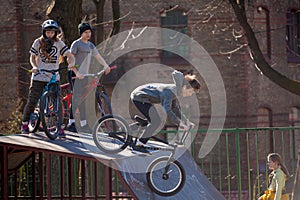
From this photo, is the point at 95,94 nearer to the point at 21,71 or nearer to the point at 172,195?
the point at 172,195

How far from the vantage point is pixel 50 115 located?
30.5 ft

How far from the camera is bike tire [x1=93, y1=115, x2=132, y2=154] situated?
8.62m

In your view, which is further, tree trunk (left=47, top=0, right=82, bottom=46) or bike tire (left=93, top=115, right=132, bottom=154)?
tree trunk (left=47, top=0, right=82, bottom=46)

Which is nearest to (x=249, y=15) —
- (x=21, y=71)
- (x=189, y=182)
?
(x=21, y=71)

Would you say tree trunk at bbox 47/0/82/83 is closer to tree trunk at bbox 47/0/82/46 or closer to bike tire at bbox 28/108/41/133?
tree trunk at bbox 47/0/82/46

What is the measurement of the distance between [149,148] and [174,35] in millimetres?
17060

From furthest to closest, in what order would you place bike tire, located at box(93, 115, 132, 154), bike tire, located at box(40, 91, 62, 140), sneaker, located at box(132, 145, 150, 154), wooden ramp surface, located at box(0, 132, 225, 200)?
bike tire, located at box(40, 91, 62, 140) → sneaker, located at box(132, 145, 150, 154) → bike tire, located at box(93, 115, 132, 154) → wooden ramp surface, located at box(0, 132, 225, 200)

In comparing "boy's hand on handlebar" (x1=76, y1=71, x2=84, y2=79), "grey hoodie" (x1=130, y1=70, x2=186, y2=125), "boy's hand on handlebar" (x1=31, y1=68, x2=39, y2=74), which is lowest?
"grey hoodie" (x1=130, y1=70, x2=186, y2=125)

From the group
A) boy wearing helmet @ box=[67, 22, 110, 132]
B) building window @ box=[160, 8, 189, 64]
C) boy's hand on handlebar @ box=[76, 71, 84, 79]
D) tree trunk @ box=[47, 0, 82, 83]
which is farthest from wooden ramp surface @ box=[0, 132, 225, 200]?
building window @ box=[160, 8, 189, 64]

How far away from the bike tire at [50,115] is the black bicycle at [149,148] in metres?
0.64

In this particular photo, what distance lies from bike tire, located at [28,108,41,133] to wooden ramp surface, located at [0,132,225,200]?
4.2 inches

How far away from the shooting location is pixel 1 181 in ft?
32.7

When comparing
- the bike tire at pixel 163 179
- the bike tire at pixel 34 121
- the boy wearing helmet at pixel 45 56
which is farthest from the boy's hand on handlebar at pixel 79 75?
the bike tire at pixel 163 179

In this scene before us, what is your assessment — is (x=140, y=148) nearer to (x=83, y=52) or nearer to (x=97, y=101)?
(x=97, y=101)
